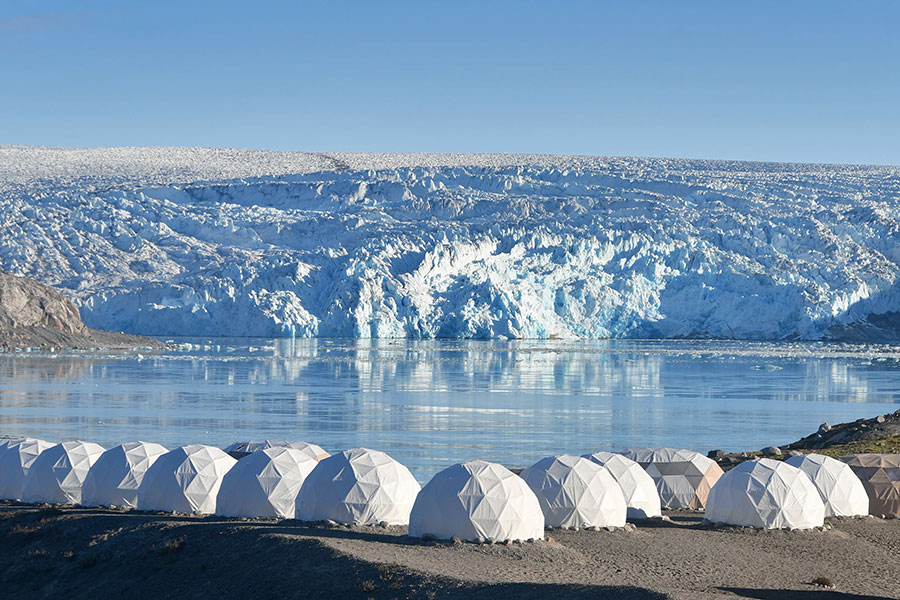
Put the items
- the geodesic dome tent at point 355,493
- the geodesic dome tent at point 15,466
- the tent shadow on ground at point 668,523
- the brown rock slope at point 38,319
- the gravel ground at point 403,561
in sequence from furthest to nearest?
the brown rock slope at point 38,319 < the geodesic dome tent at point 15,466 < the tent shadow on ground at point 668,523 < the geodesic dome tent at point 355,493 < the gravel ground at point 403,561

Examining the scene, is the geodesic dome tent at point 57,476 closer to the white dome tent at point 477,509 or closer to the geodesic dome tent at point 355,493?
the geodesic dome tent at point 355,493

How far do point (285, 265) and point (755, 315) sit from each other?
31201 mm

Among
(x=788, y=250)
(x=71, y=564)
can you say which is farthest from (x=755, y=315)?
(x=71, y=564)

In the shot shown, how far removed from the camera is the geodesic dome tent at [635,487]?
17953 mm

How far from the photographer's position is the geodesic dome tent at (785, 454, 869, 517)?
60.3ft

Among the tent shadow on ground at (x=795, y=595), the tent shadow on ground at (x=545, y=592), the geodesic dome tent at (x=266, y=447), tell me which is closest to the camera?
the tent shadow on ground at (x=545, y=592)

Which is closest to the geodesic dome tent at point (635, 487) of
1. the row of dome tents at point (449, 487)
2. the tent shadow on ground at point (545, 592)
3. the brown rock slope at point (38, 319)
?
the row of dome tents at point (449, 487)

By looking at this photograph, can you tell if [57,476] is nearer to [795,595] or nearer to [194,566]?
[194,566]

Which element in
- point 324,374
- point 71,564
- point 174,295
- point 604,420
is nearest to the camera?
point 71,564

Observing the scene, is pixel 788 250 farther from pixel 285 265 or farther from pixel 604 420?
pixel 604 420

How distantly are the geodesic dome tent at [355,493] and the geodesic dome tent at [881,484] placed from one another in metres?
8.35

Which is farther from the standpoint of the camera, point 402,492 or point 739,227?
point 739,227

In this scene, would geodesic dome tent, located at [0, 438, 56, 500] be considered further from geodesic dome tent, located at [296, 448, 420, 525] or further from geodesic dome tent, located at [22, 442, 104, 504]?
geodesic dome tent, located at [296, 448, 420, 525]

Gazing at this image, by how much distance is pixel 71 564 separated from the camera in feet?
50.8
